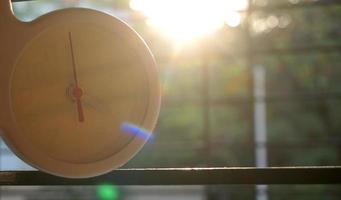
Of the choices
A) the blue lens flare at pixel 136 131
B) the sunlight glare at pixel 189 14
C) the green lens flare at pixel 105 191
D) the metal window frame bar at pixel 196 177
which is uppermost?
the sunlight glare at pixel 189 14

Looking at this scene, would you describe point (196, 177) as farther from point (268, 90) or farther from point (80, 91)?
point (268, 90)

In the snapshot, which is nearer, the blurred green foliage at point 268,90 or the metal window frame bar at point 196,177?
the metal window frame bar at point 196,177

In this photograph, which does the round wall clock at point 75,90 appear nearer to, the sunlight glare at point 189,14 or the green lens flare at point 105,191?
the green lens flare at point 105,191

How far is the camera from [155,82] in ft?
1.85

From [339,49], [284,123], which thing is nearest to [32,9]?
[339,49]

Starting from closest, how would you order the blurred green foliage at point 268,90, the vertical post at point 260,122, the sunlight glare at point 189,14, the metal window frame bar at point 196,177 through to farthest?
the metal window frame bar at point 196,177 < the sunlight glare at point 189,14 < the vertical post at point 260,122 < the blurred green foliage at point 268,90

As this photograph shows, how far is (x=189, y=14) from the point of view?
1855 millimetres

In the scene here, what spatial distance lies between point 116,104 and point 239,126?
236 cm

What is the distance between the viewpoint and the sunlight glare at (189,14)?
1.76 meters

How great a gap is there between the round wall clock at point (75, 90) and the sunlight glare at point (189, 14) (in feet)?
3.13

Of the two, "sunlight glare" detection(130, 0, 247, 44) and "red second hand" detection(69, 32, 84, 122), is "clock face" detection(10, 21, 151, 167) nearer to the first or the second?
"red second hand" detection(69, 32, 84, 122)

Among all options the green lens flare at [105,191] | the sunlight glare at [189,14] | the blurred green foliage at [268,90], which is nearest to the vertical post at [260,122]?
the blurred green foliage at [268,90]

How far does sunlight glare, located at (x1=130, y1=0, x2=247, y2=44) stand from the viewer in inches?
69.2

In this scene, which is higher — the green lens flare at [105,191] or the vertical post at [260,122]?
the vertical post at [260,122]
